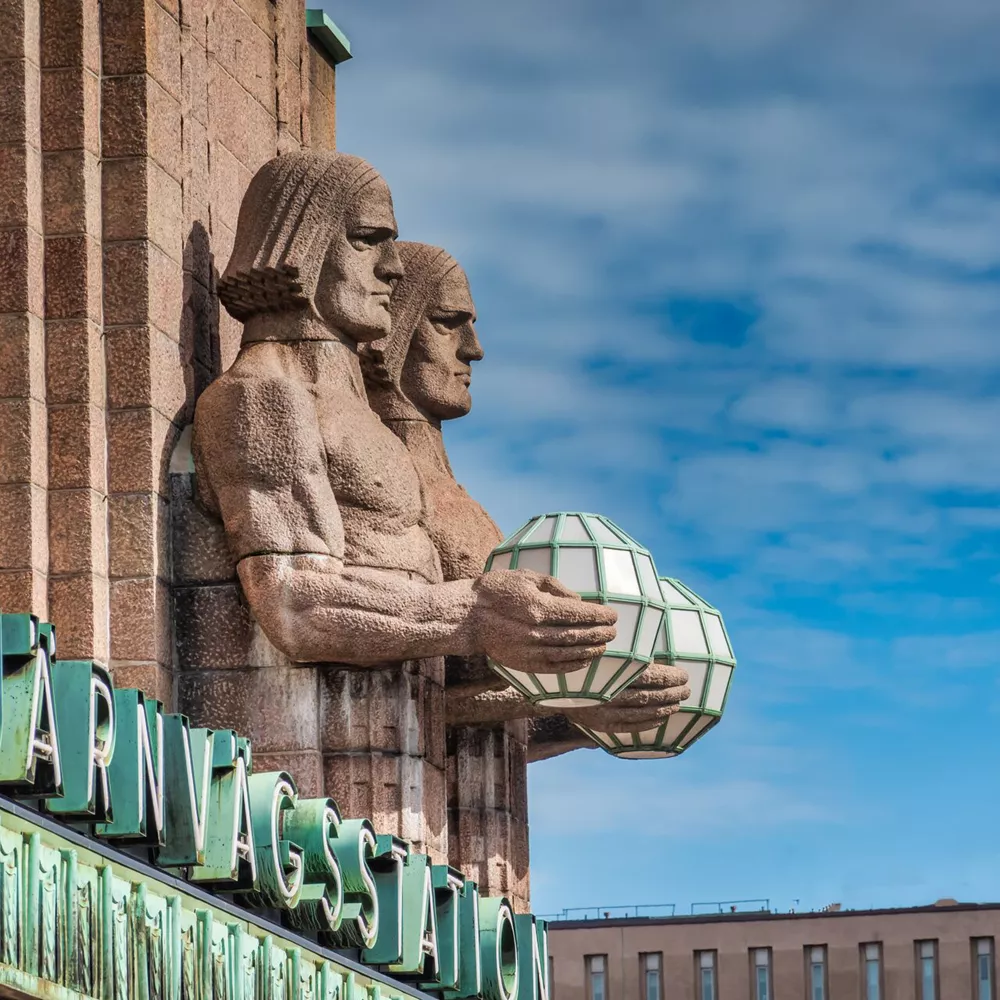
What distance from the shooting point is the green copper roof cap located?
21078mm

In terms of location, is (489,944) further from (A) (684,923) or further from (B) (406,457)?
(A) (684,923)

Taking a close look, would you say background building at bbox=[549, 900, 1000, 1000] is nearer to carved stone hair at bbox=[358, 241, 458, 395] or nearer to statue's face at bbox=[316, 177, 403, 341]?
carved stone hair at bbox=[358, 241, 458, 395]

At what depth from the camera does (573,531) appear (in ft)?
57.6

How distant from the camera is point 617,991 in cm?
5712

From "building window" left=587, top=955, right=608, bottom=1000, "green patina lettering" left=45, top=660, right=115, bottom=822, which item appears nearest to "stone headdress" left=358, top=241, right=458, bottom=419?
"green patina lettering" left=45, top=660, right=115, bottom=822

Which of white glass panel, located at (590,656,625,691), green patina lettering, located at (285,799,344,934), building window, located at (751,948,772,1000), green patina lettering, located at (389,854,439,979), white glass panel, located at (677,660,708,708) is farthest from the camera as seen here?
building window, located at (751,948,772,1000)

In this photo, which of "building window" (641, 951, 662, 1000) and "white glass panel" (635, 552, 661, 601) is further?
"building window" (641, 951, 662, 1000)

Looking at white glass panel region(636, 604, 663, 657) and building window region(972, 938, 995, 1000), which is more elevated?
building window region(972, 938, 995, 1000)

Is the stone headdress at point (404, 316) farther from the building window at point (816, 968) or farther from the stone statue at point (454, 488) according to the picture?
the building window at point (816, 968)

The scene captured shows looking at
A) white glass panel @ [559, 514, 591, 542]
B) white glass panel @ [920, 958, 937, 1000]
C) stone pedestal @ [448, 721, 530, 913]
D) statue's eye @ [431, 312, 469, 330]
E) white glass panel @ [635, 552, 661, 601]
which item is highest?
white glass panel @ [920, 958, 937, 1000]

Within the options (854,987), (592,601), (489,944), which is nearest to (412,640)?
(592,601)

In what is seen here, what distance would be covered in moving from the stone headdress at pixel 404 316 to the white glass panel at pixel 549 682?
284 centimetres

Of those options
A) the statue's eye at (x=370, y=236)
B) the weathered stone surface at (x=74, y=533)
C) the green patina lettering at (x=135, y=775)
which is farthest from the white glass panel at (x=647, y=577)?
the green patina lettering at (x=135, y=775)

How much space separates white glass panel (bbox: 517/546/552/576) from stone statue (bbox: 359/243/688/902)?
3.79ft
